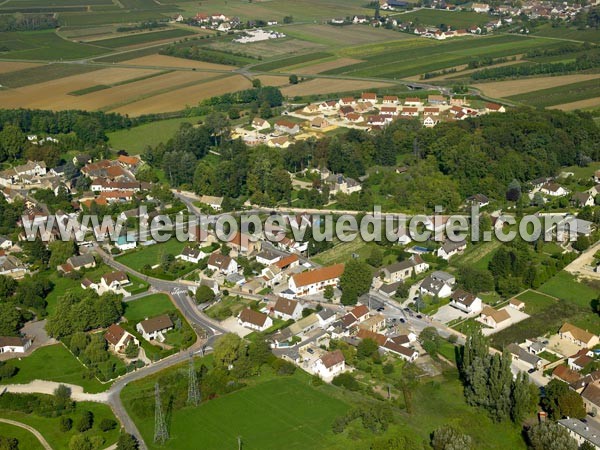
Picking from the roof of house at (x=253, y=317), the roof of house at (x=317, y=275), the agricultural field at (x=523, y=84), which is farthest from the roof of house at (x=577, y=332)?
the agricultural field at (x=523, y=84)

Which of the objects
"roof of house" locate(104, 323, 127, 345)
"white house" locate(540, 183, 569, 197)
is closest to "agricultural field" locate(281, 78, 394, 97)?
"white house" locate(540, 183, 569, 197)

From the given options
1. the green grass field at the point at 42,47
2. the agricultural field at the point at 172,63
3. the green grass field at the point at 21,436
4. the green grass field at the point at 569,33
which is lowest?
the green grass field at the point at 21,436

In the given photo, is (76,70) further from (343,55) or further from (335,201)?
(335,201)

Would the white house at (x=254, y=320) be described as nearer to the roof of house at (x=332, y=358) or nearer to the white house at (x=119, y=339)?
the roof of house at (x=332, y=358)

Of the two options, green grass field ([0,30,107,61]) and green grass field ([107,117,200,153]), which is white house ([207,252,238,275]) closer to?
green grass field ([107,117,200,153])

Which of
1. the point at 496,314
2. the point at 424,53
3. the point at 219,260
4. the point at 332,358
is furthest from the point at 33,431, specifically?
the point at 424,53

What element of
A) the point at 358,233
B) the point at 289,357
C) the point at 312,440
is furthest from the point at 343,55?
the point at 312,440
